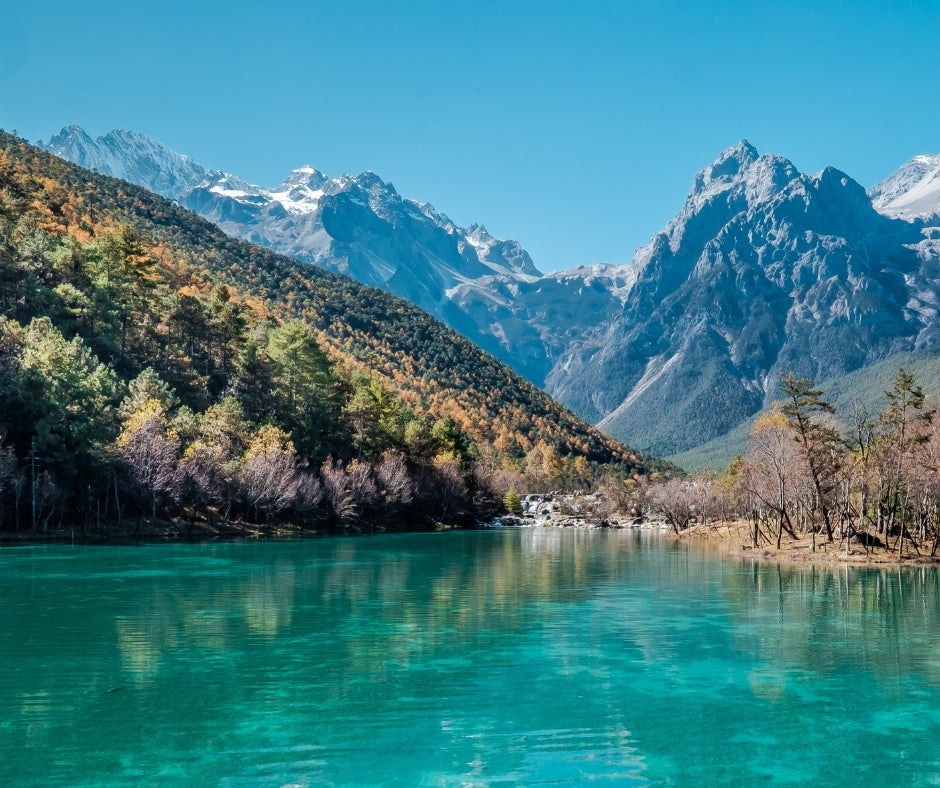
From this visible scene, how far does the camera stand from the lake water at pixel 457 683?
20.8 metres

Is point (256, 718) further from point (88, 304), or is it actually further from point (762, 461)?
point (88, 304)

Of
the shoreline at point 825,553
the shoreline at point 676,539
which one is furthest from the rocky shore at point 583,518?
the shoreline at point 825,553

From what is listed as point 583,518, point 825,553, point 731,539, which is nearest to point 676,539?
point 731,539

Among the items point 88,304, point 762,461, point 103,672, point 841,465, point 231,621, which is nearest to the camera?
point 103,672

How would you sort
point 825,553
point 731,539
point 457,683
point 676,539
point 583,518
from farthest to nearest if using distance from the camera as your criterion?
point 583,518 → point 676,539 → point 731,539 → point 825,553 → point 457,683

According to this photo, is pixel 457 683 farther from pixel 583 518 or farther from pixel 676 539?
pixel 583 518

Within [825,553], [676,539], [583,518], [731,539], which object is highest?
[825,553]

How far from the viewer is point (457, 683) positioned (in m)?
28.8

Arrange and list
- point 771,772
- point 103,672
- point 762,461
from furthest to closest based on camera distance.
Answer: point 762,461
point 103,672
point 771,772

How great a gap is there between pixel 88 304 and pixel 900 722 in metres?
111

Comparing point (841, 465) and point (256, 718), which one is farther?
point (841, 465)

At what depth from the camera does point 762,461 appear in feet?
320

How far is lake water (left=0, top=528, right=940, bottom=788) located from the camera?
2080 centimetres

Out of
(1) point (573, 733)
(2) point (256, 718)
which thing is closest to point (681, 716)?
(1) point (573, 733)
